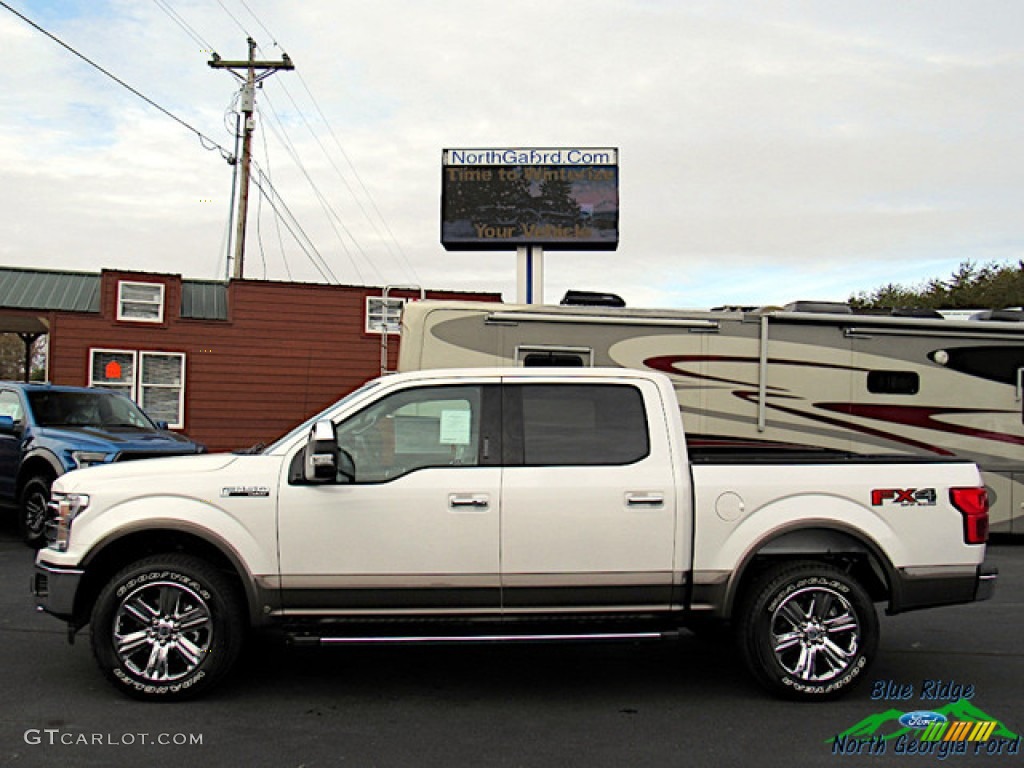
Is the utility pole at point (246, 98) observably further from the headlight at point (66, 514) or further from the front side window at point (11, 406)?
the headlight at point (66, 514)

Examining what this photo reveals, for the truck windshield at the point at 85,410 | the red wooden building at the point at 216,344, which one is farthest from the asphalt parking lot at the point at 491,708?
the red wooden building at the point at 216,344

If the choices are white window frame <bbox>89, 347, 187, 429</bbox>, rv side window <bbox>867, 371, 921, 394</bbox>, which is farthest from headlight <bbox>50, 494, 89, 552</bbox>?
white window frame <bbox>89, 347, 187, 429</bbox>

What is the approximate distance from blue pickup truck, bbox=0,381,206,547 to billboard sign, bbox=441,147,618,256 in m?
6.49

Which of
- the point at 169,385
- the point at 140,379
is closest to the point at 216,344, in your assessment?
the point at 169,385

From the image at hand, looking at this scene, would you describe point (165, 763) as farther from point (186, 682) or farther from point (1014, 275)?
point (1014, 275)

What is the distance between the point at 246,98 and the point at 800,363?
62.7ft

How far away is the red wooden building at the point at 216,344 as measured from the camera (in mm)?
19797

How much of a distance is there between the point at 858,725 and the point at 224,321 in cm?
1751

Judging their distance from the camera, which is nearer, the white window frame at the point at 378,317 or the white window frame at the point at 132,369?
the white window frame at the point at 132,369

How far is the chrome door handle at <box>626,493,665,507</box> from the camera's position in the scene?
5488 millimetres

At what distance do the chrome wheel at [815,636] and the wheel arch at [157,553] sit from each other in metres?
2.96

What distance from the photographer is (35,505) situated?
36.8ft

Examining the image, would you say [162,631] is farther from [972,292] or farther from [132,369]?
[972,292]

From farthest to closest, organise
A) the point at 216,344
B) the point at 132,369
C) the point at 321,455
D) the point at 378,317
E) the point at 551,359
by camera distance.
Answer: the point at 378,317 → the point at 216,344 → the point at 132,369 → the point at 551,359 → the point at 321,455
